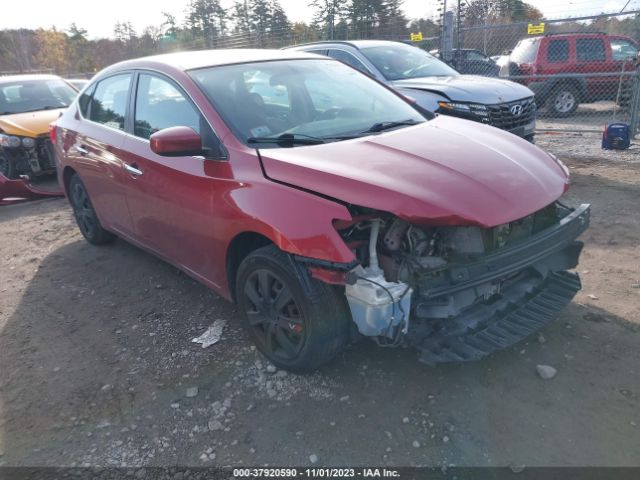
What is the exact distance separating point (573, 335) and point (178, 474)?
2.47m

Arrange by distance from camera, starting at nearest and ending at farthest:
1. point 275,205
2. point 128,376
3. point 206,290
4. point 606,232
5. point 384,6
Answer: point 275,205, point 128,376, point 206,290, point 606,232, point 384,6

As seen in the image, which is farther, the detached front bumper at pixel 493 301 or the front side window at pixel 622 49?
the front side window at pixel 622 49

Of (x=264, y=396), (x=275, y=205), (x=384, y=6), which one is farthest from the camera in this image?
(x=384, y=6)

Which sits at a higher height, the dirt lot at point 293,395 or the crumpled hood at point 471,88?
the crumpled hood at point 471,88

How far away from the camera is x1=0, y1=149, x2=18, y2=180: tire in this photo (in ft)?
25.4

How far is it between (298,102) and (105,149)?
5.81 feet

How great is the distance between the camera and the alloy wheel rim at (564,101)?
1186cm

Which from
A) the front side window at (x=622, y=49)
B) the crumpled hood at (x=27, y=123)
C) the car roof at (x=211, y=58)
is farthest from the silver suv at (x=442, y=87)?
the front side window at (x=622, y=49)

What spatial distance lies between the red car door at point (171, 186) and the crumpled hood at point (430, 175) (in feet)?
1.81

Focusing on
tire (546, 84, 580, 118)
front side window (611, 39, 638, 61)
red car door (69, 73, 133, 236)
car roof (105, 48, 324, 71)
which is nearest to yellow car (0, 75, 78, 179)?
red car door (69, 73, 133, 236)

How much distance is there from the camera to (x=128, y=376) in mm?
3164

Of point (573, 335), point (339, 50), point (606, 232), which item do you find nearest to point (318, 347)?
point (573, 335)

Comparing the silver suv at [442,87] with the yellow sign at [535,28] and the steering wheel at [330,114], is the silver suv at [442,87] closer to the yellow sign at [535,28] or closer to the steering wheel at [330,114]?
the steering wheel at [330,114]

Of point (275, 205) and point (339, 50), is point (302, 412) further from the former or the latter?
point (339, 50)
